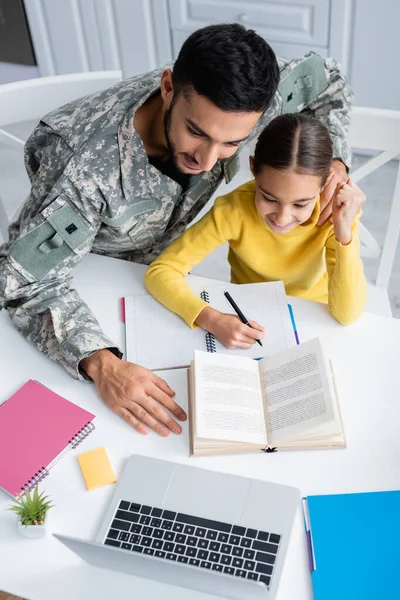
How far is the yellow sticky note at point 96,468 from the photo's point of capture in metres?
1.08

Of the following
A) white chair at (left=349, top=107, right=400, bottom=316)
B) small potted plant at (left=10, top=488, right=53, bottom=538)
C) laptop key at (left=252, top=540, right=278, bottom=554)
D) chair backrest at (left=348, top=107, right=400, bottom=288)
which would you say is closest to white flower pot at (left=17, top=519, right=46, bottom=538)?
small potted plant at (left=10, top=488, right=53, bottom=538)

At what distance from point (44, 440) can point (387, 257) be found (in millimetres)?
992

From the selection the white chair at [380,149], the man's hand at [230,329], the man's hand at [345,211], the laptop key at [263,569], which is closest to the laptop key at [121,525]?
the laptop key at [263,569]

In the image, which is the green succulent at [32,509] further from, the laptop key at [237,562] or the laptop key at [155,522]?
the laptop key at [237,562]

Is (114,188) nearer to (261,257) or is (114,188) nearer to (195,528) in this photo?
(261,257)

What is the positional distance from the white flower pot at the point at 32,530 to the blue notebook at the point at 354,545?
40 cm

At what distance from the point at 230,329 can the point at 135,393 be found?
0.22m

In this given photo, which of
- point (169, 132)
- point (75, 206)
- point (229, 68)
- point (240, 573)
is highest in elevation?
point (229, 68)

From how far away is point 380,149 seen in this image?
1.57 metres

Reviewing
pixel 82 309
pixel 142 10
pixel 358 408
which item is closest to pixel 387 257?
pixel 358 408

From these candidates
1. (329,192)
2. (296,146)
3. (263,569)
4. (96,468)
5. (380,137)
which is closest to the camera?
(263,569)

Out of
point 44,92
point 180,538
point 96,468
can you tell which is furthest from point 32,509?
point 44,92

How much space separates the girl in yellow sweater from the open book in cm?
9

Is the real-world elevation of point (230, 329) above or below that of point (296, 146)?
below
